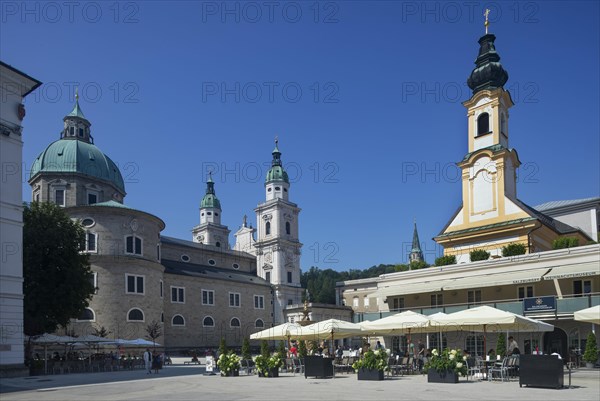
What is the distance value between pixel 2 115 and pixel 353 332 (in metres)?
19.4

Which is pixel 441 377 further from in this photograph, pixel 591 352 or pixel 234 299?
pixel 234 299

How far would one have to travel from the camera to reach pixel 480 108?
46.1 m

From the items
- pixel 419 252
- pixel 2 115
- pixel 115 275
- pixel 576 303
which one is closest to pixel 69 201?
pixel 115 275

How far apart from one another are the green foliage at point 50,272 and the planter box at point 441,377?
907 inches

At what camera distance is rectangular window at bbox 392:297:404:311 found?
134ft

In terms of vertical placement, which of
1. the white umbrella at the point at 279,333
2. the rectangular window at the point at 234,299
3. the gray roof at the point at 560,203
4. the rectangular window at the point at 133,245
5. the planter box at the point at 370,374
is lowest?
the rectangular window at the point at 234,299

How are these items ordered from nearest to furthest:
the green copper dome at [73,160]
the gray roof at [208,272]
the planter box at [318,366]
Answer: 1. the planter box at [318,366]
2. the green copper dome at [73,160]
3. the gray roof at [208,272]

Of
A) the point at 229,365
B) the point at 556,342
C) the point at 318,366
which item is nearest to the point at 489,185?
the point at 556,342

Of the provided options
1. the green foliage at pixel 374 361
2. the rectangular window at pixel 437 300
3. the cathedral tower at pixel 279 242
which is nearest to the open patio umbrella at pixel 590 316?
the green foliage at pixel 374 361

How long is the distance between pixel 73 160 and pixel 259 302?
3247 centimetres

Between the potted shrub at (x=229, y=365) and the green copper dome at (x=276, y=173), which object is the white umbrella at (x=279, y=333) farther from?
the green copper dome at (x=276, y=173)

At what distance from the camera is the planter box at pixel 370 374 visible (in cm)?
2111

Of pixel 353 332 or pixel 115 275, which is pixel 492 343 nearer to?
pixel 353 332

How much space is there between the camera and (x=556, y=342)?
3177cm
